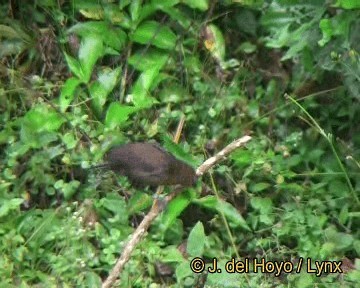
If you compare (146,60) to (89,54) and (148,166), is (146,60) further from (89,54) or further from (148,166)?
(148,166)

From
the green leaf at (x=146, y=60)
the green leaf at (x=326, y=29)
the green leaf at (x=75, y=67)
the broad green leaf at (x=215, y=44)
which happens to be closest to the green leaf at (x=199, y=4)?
the broad green leaf at (x=215, y=44)

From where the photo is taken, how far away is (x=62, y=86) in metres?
3.29

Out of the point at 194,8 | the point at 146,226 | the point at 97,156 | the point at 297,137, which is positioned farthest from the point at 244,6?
the point at 146,226

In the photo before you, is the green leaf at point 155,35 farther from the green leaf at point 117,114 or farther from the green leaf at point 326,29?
the green leaf at point 326,29

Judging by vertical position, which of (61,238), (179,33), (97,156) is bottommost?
(61,238)

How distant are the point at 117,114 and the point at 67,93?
0.24 meters

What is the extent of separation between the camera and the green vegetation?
2.81 m

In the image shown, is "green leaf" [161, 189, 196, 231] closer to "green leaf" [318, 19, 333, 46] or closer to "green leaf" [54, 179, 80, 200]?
"green leaf" [54, 179, 80, 200]

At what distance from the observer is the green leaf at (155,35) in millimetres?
3332

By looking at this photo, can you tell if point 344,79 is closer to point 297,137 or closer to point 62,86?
point 297,137

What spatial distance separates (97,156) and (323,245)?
904 millimetres

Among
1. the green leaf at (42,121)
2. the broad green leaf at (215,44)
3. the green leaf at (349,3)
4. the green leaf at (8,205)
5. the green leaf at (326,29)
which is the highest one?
the green leaf at (349,3)

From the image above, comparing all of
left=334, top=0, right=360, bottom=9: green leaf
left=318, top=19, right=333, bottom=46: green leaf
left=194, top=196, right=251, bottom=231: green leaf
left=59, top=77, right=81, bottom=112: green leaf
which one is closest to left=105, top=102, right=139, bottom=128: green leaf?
left=59, top=77, right=81, bottom=112: green leaf

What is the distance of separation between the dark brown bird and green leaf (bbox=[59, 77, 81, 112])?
0.40 m
